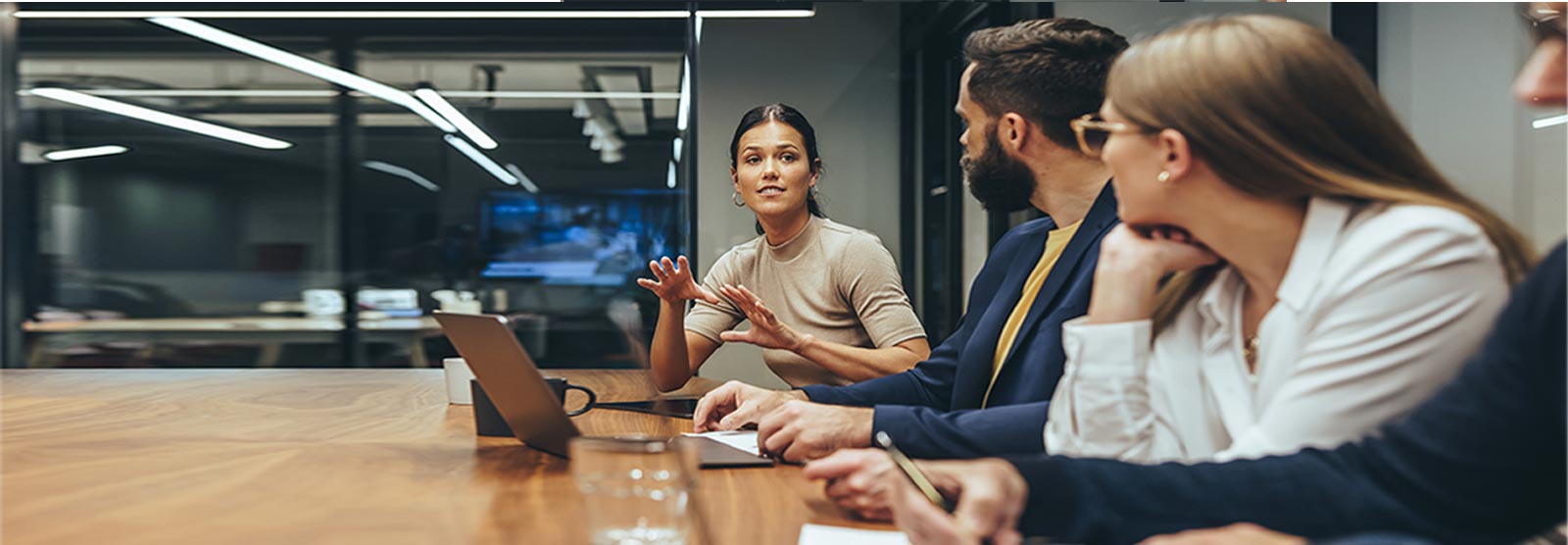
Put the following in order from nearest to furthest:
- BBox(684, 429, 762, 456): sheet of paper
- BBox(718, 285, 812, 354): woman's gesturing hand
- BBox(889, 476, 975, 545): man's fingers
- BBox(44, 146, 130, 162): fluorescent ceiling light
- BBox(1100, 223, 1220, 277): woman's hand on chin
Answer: BBox(889, 476, 975, 545): man's fingers → BBox(1100, 223, 1220, 277): woman's hand on chin → BBox(684, 429, 762, 456): sheet of paper → BBox(718, 285, 812, 354): woman's gesturing hand → BBox(44, 146, 130, 162): fluorescent ceiling light

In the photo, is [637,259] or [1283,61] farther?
[637,259]

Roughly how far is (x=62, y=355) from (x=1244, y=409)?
586 cm

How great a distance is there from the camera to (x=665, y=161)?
16.0 ft

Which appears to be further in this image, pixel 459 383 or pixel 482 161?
pixel 482 161

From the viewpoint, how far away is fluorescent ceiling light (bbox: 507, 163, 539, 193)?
494 cm

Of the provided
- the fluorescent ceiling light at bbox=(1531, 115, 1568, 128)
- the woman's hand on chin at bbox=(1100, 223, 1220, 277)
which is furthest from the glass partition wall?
the woman's hand on chin at bbox=(1100, 223, 1220, 277)

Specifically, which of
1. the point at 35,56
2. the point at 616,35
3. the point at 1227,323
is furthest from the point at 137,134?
the point at 1227,323

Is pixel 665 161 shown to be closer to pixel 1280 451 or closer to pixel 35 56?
pixel 35 56

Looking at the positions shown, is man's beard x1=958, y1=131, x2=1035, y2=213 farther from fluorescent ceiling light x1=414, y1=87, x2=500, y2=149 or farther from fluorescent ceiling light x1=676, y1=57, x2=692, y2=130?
fluorescent ceiling light x1=414, y1=87, x2=500, y2=149

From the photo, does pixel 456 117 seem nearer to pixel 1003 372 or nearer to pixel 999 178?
pixel 999 178

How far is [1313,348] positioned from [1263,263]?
168 millimetres

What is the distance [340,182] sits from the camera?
16.4 ft

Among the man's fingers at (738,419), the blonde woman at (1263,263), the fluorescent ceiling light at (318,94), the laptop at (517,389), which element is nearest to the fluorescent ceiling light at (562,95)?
the fluorescent ceiling light at (318,94)

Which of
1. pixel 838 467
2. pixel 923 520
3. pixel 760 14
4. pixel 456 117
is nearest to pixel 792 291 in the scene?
pixel 838 467
